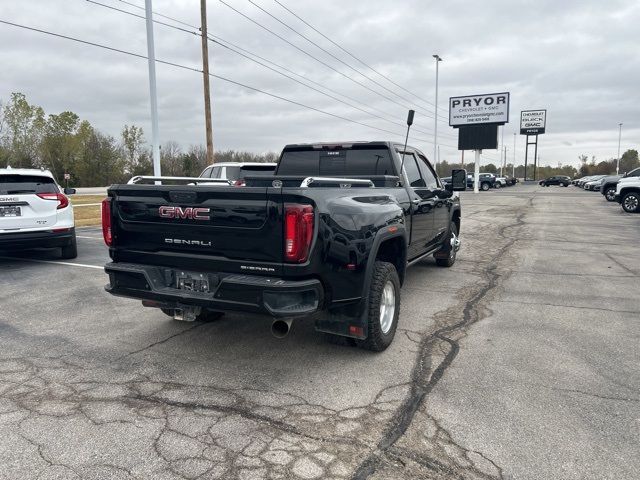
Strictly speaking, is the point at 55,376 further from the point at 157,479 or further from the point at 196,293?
the point at 157,479

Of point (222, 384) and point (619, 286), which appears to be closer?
point (222, 384)

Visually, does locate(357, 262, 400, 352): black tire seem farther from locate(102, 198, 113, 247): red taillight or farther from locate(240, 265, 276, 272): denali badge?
locate(102, 198, 113, 247): red taillight

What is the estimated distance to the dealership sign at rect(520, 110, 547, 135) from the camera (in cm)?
8238

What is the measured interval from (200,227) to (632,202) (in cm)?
2167

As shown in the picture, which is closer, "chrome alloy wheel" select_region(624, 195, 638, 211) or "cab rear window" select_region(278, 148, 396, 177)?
"cab rear window" select_region(278, 148, 396, 177)

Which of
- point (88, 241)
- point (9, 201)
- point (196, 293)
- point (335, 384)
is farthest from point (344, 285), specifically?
point (88, 241)

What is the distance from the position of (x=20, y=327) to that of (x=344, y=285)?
369 centimetres

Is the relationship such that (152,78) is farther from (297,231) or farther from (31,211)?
(297,231)

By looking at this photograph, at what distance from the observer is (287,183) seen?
Result: 562 centimetres

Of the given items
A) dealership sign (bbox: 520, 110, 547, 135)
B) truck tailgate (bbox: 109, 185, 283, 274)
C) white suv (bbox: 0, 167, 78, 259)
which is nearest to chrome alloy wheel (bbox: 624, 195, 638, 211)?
white suv (bbox: 0, 167, 78, 259)

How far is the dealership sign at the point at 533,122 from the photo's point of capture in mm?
82375

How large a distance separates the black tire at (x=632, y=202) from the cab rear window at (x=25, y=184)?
830 inches

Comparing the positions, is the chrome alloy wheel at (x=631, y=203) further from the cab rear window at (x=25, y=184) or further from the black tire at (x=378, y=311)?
the cab rear window at (x=25, y=184)

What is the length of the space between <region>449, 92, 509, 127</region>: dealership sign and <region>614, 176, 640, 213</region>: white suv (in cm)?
2826
